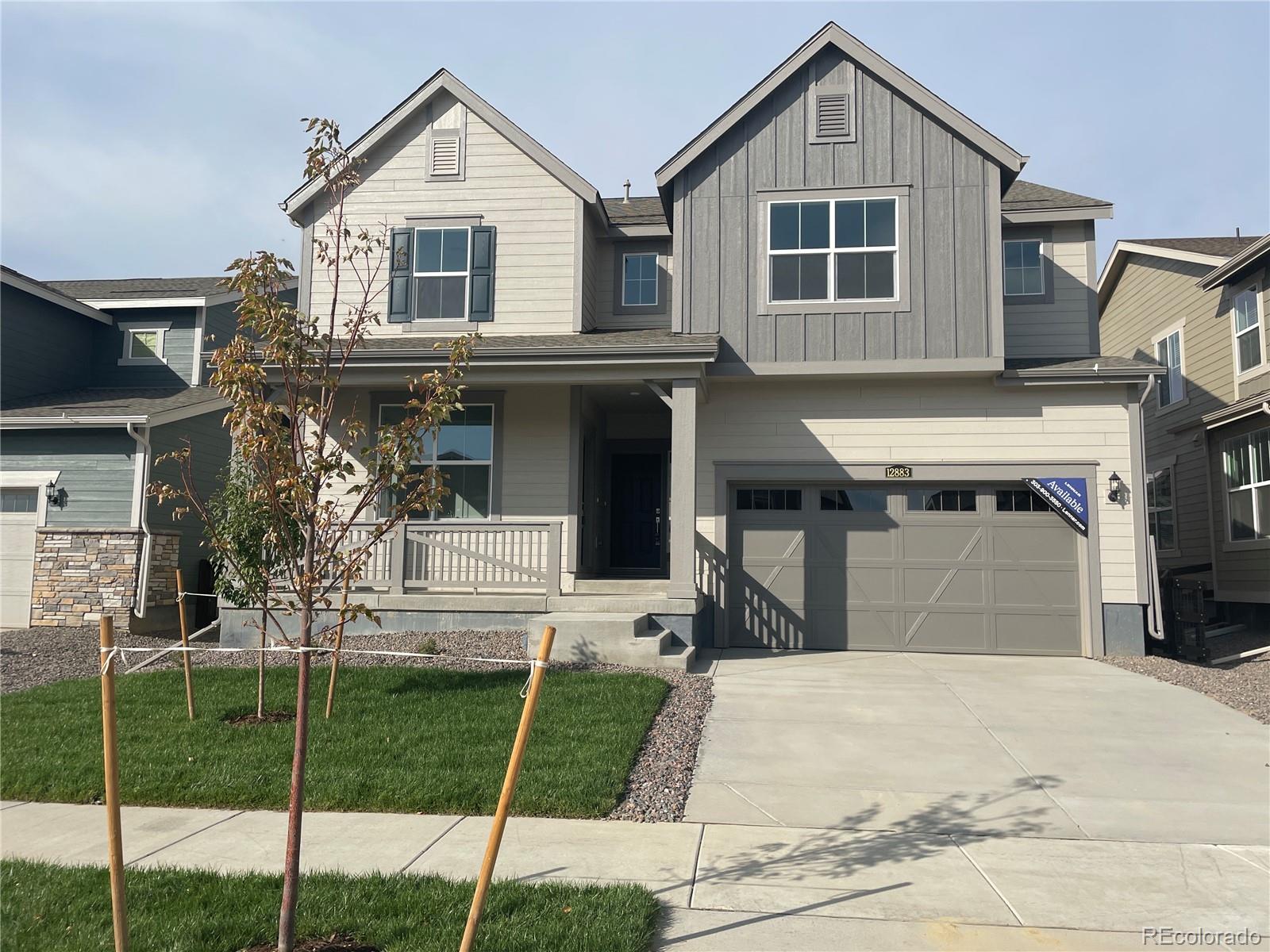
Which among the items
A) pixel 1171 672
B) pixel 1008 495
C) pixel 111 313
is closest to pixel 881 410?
pixel 1008 495

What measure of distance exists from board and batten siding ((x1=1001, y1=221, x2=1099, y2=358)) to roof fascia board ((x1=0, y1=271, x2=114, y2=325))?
Answer: 667 inches

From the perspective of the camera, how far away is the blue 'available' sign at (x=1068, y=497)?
1204 cm

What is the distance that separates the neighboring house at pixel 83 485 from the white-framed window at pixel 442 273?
5133mm

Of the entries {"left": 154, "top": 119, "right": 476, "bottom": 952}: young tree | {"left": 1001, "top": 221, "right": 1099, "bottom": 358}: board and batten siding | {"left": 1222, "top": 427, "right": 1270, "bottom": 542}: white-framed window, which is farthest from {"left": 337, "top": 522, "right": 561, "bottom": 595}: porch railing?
{"left": 1222, "top": 427, "right": 1270, "bottom": 542}: white-framed window

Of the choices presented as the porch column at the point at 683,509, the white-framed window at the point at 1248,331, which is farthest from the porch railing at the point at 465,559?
the white-framed window at the point at 1248,331

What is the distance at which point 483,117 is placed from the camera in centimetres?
1358

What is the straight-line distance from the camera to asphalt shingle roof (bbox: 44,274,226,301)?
18000mm

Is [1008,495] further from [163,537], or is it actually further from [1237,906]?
[163,537]

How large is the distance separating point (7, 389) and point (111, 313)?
2606 millimetres

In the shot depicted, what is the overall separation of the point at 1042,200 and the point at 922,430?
4719mm

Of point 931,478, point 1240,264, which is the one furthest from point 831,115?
point 1240,264

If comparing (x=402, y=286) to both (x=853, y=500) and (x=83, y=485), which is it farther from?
(x=853, y=500)

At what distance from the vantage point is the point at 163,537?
14703 mm

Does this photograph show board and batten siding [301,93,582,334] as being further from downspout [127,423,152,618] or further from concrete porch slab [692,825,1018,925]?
concrete porch slab [692,825,1018,925]
